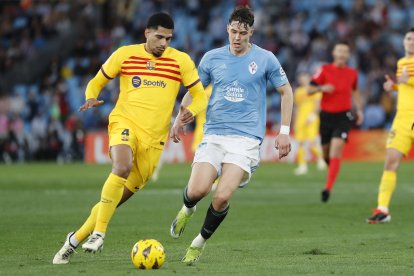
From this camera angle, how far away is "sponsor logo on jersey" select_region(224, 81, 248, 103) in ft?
32.9

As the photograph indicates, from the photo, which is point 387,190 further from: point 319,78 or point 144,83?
point 144,83

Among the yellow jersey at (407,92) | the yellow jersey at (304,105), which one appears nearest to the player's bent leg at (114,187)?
the yellow jersey at (407,92)

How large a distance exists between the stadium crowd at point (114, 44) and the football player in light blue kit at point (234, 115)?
74.0 ft

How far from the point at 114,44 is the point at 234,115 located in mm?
26231

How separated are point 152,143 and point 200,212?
5661 millimetres

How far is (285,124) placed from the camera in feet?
32.5

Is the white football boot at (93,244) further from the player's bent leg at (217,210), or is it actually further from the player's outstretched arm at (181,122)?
the player's outstretched arm at (181,122)

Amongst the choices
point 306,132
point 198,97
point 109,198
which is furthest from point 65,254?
point 306,132

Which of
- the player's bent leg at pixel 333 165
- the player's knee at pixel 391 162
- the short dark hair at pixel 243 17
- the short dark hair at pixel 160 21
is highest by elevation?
the short dark hair at pixel 243 17

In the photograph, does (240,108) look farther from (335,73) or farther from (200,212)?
(335,73)

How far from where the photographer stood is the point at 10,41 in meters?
36.3

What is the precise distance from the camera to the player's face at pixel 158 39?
396 inches

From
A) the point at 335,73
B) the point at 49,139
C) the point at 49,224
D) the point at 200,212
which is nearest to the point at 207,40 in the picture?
the point at 49,139

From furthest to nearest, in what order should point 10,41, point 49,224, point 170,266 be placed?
point 10,41 → point 49,224 → point 170,266
